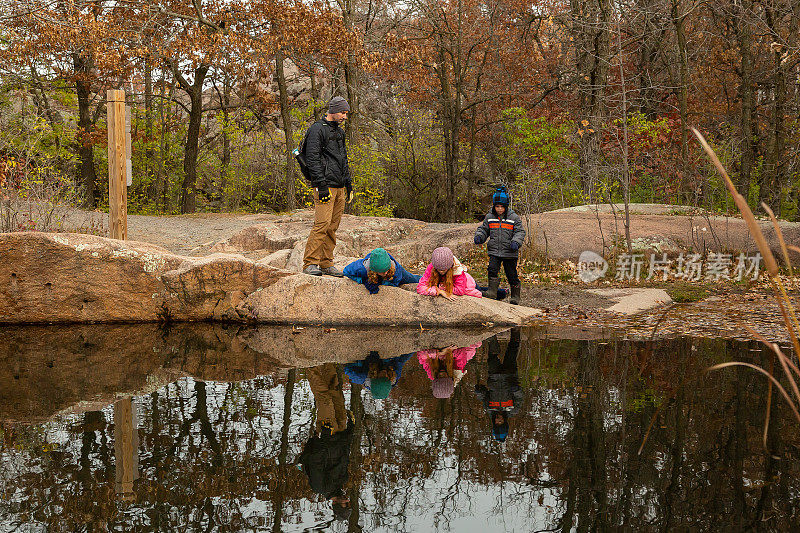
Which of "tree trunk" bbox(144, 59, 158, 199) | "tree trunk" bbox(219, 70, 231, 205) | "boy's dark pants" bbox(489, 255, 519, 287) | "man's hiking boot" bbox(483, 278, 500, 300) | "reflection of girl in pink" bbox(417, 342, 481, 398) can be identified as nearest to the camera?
"reflection of girl in pink" bbox(417, 342, 481, 398)

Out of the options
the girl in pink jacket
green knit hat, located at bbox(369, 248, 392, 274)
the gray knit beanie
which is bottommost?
the girl in pink jacket

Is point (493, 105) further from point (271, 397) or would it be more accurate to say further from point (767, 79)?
point (271, 397)

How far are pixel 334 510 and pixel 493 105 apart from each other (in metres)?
26.2

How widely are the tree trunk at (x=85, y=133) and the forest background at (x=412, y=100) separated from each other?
67 millimetres

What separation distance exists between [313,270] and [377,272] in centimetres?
109

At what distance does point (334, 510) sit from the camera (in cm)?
353

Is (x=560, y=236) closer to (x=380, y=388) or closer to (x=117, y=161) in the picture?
(x=117, y=161)

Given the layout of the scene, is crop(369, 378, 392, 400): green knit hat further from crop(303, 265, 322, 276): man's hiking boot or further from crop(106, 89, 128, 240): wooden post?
crop(106, 89, 128, 240): wooden post

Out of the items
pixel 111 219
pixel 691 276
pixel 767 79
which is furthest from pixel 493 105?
pixel 111 219

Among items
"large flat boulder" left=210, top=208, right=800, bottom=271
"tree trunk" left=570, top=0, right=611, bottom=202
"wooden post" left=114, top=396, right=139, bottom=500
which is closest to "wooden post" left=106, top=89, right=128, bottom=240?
"large flat boulder" left=210, top=208, right=800, bottom=271

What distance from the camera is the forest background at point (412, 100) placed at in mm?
17031

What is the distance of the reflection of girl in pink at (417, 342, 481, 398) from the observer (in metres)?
5.68

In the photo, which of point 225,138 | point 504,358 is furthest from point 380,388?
point 225,138

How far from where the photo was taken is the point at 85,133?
21.7 metres
